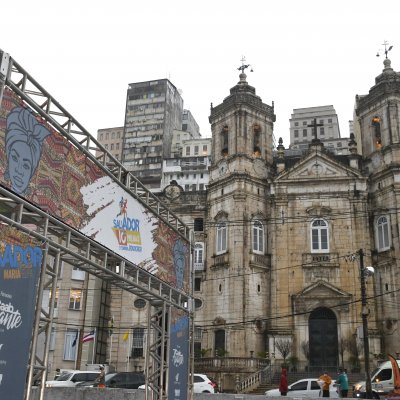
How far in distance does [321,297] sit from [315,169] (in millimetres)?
9422

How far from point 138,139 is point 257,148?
47.0m

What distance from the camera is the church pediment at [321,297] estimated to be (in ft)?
119

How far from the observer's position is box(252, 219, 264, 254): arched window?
38688 millimetres

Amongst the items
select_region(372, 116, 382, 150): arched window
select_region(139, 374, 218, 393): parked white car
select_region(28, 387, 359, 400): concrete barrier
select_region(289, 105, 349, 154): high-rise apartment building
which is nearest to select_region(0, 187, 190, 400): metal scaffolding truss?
select_region(28, 387, 359, 400): concrete barrier

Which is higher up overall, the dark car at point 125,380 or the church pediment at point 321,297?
the church pediment at point 321,297

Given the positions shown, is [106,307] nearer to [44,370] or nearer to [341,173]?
[341,173]

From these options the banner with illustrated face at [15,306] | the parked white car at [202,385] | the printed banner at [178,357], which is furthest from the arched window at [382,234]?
the banner with illustrated face at [15,306]

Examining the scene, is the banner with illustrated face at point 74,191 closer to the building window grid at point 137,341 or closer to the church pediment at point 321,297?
the church pediment at point 321,297

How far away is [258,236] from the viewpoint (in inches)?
1538

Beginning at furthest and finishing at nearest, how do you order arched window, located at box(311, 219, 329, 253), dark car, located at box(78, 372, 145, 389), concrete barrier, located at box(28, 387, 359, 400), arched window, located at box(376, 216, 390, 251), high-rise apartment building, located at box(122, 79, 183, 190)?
1. high-rise apartment building, located at box(122, 79, 183, 190)
2. arched window, located at box(311, 219, 329, 253)
3. arched window, located at box(376, 216, 390, 251)
4. dark car, located at box(78, 372, 145, 389)
5. concrete barrier, located at box(28, 387, 359, 400)

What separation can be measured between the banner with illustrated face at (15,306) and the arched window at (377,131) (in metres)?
33.6

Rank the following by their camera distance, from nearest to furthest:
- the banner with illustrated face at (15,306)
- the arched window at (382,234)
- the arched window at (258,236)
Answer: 1. the banner with illustrated face at (15,306)
2. the arched window at (382,234)
3. the arched window at (258,236)

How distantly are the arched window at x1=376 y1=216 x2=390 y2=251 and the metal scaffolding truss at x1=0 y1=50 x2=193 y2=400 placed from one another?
70.7ft

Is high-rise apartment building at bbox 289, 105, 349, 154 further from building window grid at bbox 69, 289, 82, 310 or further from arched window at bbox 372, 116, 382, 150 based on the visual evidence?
building window grid at bbox 69, 289, 82, 310
